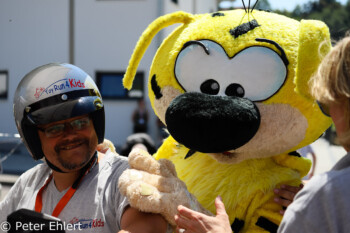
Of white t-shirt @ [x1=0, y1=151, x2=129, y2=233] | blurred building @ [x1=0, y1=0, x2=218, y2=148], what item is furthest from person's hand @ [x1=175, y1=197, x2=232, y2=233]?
blurred building @ [x1=0, y1=0, x2=218, y2=148]

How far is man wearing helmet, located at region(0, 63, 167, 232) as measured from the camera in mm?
1812

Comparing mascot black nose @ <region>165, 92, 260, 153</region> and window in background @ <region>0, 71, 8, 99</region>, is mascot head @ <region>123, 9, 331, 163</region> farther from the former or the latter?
window in background @ <region>0, 71, 8, 99</region>

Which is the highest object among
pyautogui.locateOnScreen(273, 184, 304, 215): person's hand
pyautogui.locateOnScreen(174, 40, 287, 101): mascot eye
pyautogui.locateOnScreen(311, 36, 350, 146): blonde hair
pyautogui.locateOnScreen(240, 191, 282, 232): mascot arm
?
pyautogui.locateOnScreen(311, 36, 350, 146): blonde hair

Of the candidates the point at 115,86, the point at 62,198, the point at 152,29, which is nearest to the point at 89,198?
the point at 62,198

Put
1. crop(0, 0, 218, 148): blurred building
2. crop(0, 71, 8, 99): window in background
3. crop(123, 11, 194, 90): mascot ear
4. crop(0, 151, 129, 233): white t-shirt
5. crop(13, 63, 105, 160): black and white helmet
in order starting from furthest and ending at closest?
1. crop(0, 71, 8, 99): window in background
2. crop(0, 0, 218, 148): blurred building
3. crop(123, 11, 194, 90): mascot ear
4. crop(13, 63, 105, 160): black and white helmet
5. crop(0, 151, 129, 233): white t-shirt

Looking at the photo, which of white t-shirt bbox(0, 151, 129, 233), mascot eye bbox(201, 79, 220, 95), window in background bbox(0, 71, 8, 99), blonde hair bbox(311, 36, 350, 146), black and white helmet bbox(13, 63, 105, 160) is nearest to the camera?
blonde hair bbox(311, 36, 350, 146)

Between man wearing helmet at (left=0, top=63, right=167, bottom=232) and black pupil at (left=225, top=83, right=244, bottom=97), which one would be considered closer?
man wearing helmet at (left=0, top=63, right=167, bottom=232)

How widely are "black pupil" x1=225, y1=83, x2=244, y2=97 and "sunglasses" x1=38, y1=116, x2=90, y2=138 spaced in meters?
0.69

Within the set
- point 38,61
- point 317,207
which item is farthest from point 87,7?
point 317,207

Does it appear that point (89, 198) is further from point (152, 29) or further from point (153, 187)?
point (152, 29)

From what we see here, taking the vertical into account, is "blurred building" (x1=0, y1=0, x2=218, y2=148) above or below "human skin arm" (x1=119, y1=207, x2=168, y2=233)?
below

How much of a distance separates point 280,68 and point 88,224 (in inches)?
44.6

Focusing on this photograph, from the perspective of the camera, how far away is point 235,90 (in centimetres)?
202

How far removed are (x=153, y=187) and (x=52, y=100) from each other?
0.64 meters
